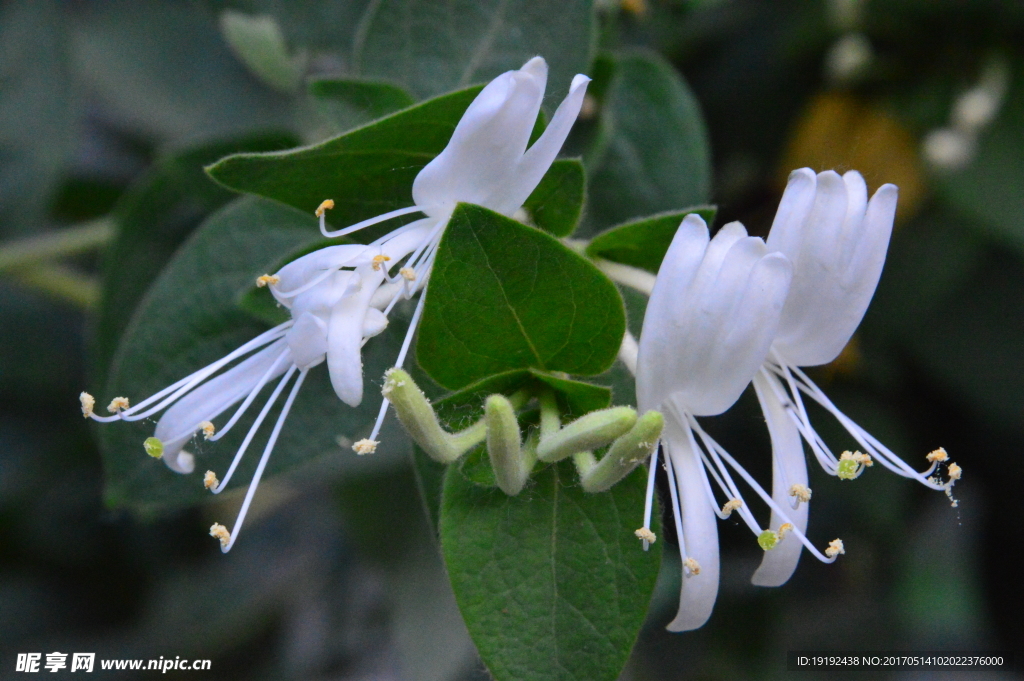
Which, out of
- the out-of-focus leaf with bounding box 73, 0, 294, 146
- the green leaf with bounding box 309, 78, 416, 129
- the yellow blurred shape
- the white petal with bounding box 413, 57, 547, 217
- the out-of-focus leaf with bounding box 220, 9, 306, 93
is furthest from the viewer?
the out-of-focus leaf with bounding box 73, 0, 294, 146

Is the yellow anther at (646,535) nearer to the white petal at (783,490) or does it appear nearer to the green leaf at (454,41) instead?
the white petal at (783,490)

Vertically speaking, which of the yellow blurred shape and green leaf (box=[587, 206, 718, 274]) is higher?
the yellow blurred shape

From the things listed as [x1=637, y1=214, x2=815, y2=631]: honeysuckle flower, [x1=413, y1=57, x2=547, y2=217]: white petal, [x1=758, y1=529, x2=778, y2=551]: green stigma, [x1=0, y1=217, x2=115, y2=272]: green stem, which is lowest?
[x1=758, y1=529, x2=778, y2=551]: green stigma

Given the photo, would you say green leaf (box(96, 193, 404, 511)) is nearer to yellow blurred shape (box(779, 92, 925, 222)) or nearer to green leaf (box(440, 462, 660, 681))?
green leaf (box(440, 462, 660, 681))

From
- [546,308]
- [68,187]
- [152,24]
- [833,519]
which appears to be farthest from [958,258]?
[68,187]

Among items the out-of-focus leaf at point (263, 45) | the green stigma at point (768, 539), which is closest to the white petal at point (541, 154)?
the green stigma at point (768, 539)

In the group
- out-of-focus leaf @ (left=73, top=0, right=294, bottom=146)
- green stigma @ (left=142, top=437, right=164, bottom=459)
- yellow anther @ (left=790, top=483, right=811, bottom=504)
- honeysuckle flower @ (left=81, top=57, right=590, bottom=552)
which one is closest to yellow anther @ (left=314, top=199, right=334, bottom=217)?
honeysuckle flower @ (left=81, top=57, right=590, bottom=552)

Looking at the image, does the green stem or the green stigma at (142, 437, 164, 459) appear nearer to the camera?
the green stigma at (142, 437, 164, 459)

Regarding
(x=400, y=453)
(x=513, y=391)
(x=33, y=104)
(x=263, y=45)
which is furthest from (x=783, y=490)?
(x=33, y=104)

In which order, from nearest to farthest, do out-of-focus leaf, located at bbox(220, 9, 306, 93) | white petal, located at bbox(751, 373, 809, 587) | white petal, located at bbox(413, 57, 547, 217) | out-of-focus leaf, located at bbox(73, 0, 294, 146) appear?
white petal, located at bbox(413, 57, 547, 217), white petal, located at bbox(751, 373, 809, 587), out-of-focus leaf, located at bbox(220, 9, 306, 93), out-of-focus leaf, located at bbox(73, 0, 294, 146)
